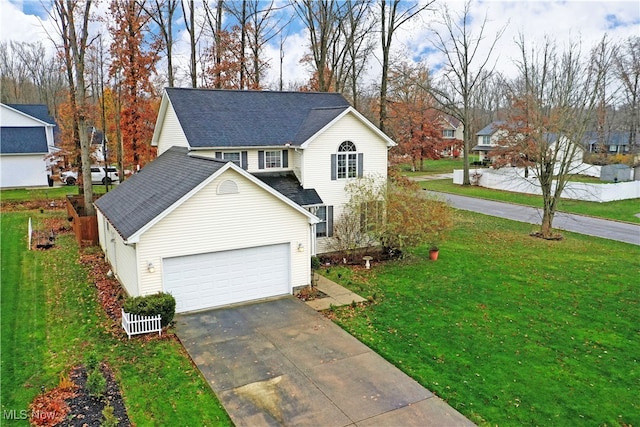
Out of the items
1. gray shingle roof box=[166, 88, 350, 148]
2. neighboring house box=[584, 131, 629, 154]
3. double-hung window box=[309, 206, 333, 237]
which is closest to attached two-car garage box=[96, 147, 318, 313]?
gray shingle roof box=[166, 88, 350, 148]

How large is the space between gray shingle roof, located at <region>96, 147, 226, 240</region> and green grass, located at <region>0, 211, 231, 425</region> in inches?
114

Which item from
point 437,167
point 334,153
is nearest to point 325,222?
point 334,153

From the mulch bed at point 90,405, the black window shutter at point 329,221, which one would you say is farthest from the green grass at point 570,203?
the mulch bed at point 90,405

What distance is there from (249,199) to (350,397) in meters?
7.31

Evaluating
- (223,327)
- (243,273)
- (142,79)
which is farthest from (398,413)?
(142,79)

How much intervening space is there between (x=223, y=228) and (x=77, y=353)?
5.28 m

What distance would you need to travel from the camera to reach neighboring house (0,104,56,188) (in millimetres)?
38656

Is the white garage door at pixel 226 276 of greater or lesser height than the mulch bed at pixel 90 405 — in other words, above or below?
above

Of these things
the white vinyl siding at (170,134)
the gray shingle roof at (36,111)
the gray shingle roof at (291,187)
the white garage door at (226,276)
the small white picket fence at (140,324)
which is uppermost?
the gray shingle roof at (36,111)

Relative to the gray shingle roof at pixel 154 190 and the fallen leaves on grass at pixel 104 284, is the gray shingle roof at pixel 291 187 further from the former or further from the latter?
the fallen leaves on grass at pixel 104 284

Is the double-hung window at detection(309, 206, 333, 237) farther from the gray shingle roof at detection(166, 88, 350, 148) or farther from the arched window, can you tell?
the gray shingle roof at detection(166, 88, 350, 148)

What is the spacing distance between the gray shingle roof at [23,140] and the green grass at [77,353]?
24559mm

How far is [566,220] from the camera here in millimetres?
30906

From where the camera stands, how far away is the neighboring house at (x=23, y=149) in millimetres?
38656
